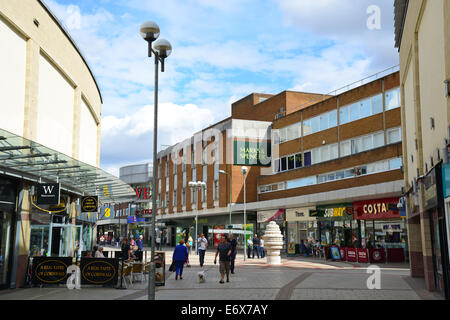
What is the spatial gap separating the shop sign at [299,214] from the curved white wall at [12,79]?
27472 millimetres

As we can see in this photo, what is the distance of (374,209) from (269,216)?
14.8m

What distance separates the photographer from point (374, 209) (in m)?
31.3

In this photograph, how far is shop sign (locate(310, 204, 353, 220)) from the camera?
112ft

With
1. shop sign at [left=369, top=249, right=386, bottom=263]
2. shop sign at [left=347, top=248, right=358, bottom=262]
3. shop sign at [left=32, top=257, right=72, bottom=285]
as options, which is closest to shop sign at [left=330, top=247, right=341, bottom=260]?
shop sign at [left=347, top=248, right=358, bottom=262]

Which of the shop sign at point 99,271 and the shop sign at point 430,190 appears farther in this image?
the shop sign at point 99,271

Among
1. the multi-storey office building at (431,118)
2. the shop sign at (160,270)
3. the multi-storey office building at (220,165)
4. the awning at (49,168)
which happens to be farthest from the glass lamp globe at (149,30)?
the multi-storey office building at (220,165)

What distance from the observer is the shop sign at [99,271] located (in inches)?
608

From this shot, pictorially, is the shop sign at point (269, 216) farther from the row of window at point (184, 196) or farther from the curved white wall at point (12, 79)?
the curved white wall at point (12, 79)

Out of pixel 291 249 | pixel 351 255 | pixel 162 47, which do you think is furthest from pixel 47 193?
pixel 291 249

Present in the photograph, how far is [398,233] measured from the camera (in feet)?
98.8

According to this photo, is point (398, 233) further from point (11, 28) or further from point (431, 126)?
point (11, 28)

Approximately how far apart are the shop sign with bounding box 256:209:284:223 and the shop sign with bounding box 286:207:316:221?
1.08m

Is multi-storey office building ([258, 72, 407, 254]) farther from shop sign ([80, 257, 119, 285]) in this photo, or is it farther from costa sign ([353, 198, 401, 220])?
shop sign ([80, 257, 119, 285])
